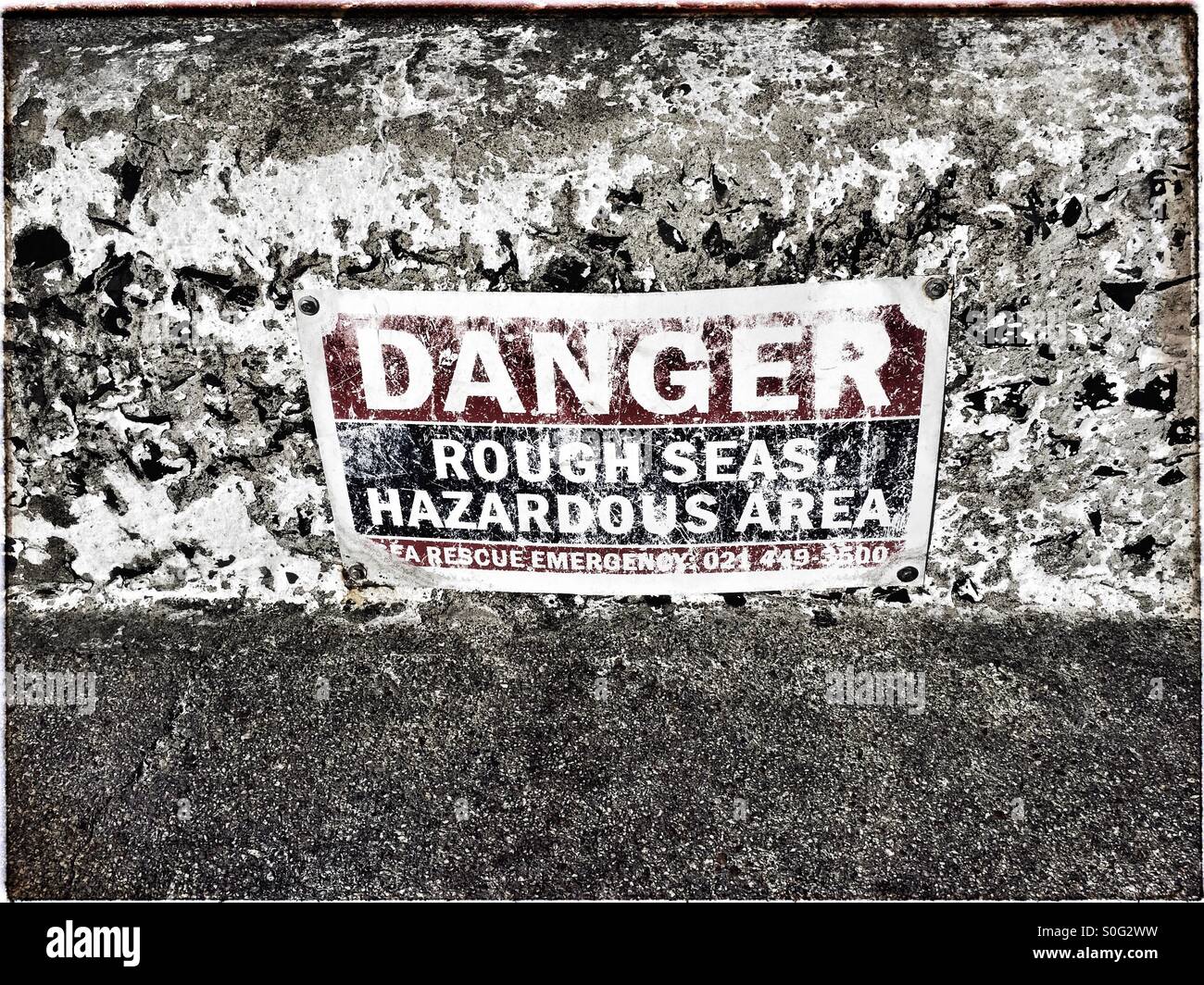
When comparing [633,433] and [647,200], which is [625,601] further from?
[647,200]

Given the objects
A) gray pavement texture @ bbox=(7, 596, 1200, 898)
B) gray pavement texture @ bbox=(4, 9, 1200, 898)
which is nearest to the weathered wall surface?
gray pavement texture @ bbox=(4, 9, 1200, 898)

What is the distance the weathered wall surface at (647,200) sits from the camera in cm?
143

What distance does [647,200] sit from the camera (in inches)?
57.0

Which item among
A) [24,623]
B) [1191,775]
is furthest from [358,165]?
[1191,775]

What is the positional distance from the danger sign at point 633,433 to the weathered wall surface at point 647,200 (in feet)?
0.19

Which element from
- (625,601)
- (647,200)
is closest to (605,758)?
(625,601)

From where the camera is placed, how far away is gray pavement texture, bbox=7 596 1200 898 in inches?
58.2

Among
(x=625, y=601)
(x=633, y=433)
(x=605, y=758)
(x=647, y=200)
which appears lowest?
(x=605, y=758)

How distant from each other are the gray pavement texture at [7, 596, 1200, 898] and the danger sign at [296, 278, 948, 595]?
11 cm

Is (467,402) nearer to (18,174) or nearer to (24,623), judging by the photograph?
(18,174)

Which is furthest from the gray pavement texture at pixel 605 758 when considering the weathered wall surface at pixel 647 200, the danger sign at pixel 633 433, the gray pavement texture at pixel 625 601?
the weathered wall surface at pixel 647 200

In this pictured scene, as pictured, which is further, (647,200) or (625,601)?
(625,601)

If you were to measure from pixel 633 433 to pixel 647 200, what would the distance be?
16.0 inches

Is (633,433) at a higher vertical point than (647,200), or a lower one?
lower
